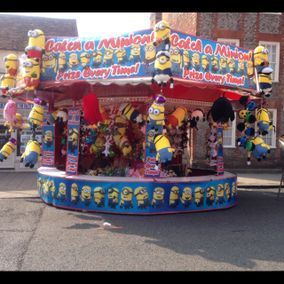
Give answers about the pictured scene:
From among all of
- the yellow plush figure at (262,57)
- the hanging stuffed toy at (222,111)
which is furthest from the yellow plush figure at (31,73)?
the yellow plush figure at (262,57)

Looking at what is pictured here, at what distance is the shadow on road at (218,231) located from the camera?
5430 millimetres

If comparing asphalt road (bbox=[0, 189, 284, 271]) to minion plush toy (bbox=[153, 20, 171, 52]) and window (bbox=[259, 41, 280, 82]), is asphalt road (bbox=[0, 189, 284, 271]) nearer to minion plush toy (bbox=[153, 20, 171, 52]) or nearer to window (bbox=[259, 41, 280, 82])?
minion plush toy (bbox=[153, 20, 171, 52])

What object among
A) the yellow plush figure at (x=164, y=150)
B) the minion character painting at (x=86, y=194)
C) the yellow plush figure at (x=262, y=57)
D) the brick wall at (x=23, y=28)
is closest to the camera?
the yellow plush figure at (x=164, y=150)

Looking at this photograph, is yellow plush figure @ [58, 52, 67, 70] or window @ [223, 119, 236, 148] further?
window @ [223, 119, 236, 148]

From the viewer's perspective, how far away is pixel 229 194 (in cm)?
881

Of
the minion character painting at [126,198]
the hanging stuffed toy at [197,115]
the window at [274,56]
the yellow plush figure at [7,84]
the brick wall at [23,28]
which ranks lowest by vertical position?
the minion character painting at [126,198]

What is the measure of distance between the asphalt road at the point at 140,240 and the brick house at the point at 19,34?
8506mm

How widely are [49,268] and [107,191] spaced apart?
3180mm

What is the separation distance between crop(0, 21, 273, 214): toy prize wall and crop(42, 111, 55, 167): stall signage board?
635mm

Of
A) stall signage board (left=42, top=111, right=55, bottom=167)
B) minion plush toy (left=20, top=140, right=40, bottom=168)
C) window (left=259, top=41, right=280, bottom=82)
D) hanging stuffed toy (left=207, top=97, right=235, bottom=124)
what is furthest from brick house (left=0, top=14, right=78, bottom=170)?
hanging stuffed toy (left=207, top=97, right=235, bottom=124)

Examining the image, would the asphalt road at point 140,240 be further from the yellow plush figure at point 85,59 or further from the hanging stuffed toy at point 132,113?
the yellow plush figure at point 85,59

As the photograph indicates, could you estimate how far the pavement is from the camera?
16.1ft

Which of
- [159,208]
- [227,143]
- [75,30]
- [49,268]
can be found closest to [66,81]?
[159,208]
